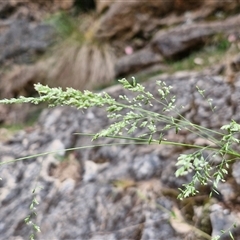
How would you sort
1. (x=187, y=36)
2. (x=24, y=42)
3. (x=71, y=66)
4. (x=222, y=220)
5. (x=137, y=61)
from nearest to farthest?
(x=222, y=220) < (x=187, y=36) < (x=137, y=61) < (x=71, y=66) < (x=24, y=42)

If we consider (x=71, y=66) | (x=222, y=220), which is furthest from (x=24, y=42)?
(x=222, y=220)

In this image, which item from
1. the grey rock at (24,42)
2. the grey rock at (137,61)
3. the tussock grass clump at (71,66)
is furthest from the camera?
the grey rock at (24,42)

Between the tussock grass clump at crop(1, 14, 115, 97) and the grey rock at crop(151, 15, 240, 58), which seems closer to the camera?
the grey rock at crop(151, 15, 240, 58)

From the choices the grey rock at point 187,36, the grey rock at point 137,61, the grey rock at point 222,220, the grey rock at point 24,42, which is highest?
the grey rock at point 222,220

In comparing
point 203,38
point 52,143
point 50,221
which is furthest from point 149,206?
point 203,38

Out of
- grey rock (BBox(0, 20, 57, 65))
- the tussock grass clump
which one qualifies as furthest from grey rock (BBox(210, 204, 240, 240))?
A: grey rock (BBox(0, 20, 57, 65))

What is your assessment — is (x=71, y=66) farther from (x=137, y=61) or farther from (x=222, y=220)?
(x=222, y=220)

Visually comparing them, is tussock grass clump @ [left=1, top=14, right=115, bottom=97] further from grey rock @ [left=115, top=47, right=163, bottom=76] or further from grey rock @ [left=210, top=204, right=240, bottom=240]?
grey rock @ [left=210, top=204, right=240, bottom=240]

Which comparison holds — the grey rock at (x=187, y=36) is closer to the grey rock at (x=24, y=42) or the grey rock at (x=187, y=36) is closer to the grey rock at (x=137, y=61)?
the grey rock at (x=137, y=61)

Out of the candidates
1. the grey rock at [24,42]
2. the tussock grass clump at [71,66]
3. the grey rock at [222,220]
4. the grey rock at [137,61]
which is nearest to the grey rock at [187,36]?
the grey rock at [137,61]

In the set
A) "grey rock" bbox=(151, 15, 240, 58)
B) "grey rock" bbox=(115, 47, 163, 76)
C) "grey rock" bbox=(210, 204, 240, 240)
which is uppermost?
"grey rock" bbox=(210, 204, 240, 240)

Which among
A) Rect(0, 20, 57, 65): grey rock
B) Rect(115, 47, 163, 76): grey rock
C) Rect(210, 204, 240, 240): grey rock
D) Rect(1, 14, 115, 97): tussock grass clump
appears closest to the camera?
Rect(210, 204, 240, 240): grey rock

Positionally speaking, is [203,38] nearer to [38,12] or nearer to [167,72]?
[167,72]
